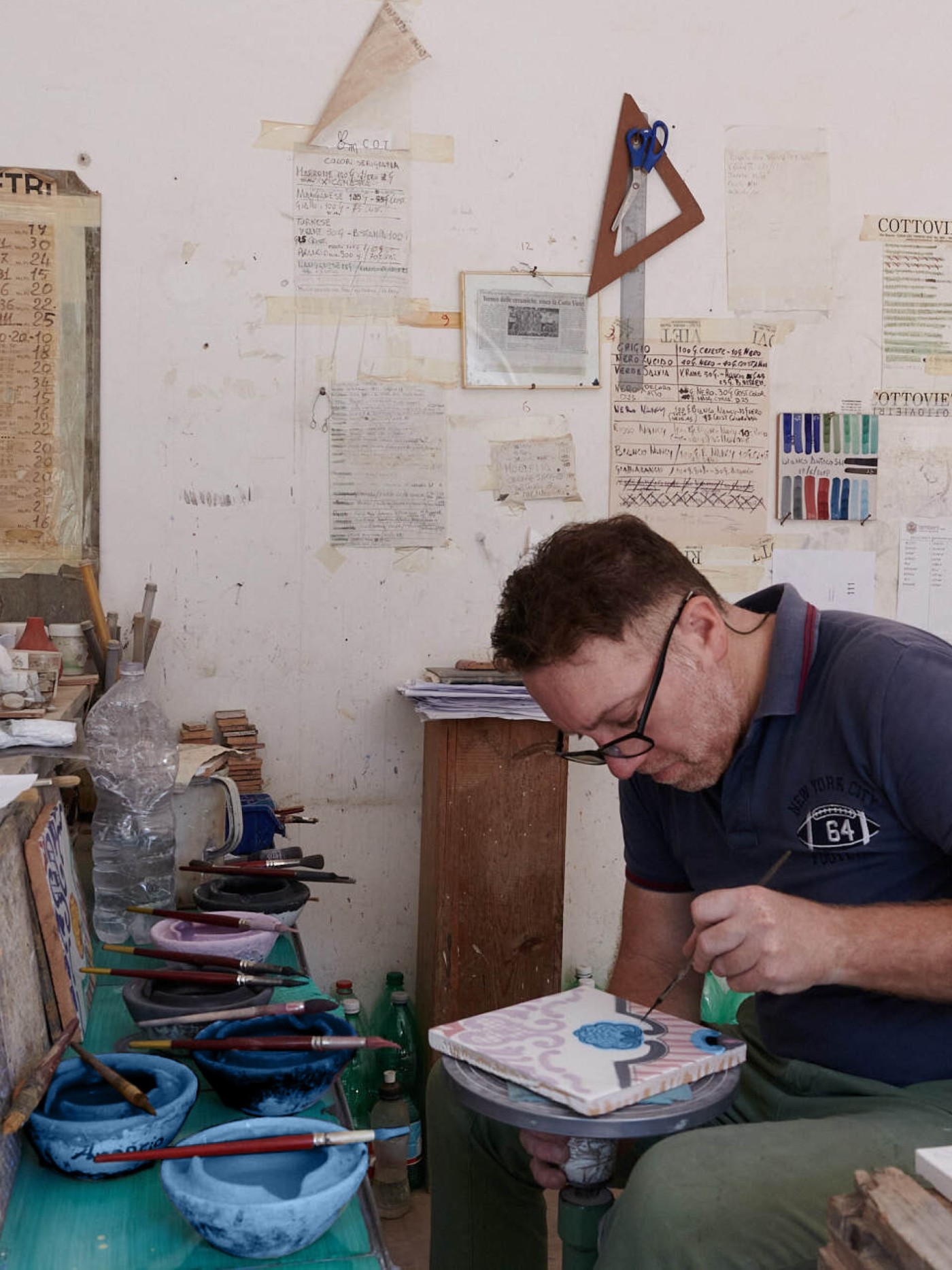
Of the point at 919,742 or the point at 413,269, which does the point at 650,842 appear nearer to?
the point at 919,742

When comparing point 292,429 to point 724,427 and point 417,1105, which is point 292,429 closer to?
point 724,427

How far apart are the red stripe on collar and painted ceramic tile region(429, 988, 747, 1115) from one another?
0.45 meters

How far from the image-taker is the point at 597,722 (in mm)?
1585

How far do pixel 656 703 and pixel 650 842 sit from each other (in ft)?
1.24

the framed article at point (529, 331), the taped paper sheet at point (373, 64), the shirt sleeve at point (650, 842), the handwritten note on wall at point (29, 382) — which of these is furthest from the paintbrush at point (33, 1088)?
the taped paper sheet at point (373, 64)

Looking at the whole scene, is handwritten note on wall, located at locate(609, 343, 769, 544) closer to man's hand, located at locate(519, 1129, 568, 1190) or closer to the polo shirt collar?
the polo shirt collar

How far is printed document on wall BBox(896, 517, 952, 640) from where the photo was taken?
10.4 feet

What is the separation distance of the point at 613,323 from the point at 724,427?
38cm

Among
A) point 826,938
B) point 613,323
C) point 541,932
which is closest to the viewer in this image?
point 826,938

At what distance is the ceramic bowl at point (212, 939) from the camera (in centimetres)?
174

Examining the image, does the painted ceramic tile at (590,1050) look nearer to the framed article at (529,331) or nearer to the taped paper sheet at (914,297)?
the framed article at (529,331)

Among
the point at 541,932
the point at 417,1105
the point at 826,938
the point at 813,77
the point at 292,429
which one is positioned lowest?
the point at 417,1105

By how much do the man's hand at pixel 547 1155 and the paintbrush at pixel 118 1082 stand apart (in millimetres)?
452

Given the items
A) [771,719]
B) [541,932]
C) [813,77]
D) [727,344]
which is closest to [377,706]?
[541,932]
